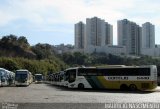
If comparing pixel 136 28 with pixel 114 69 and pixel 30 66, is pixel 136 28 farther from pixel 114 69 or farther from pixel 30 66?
pixel 114 69

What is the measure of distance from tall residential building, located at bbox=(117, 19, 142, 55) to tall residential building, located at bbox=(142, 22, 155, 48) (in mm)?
6360

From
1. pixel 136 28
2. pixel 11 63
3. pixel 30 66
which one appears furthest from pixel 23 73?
pixel 136 28

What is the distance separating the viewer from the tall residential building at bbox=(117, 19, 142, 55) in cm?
15181

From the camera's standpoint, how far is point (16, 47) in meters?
130

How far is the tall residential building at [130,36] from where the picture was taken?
151812 millimetres

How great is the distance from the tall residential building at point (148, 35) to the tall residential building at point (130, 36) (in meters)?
6.36

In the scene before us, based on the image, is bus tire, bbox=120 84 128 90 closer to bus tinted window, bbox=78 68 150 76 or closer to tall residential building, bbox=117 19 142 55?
bus tinted window, bbox=78 68 150 76

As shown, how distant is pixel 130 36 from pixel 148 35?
478 inches

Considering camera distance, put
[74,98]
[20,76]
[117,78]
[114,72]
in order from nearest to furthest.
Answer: [74,98]
[117,78]
[114,72]
[20,76]

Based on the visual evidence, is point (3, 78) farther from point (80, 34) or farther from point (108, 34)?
point (108, 34)

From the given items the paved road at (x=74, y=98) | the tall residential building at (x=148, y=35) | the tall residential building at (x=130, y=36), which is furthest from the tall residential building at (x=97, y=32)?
the paved road at (x=74, y=98)

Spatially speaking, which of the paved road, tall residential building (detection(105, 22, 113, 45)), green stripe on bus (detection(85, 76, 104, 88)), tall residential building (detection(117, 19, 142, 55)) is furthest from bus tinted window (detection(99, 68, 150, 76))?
tall residential building (detection(105, 22, 113, 45))

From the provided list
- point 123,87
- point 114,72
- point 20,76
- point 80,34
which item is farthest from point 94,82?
point 80,34

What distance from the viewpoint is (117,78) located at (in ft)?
131
